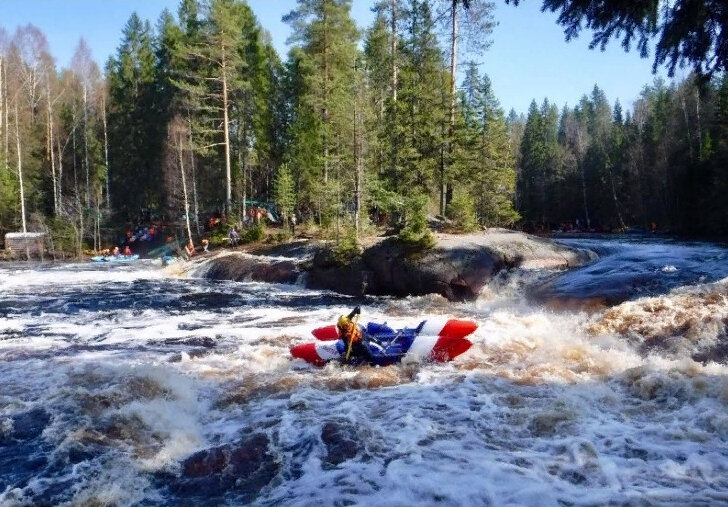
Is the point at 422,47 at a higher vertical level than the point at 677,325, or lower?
higher

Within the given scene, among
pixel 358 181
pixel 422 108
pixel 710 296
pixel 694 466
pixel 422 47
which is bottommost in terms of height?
pixel 694 466

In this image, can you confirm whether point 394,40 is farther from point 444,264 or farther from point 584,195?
point 584,195

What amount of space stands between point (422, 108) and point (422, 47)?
369cm

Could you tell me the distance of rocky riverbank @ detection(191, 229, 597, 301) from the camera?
16.0 m

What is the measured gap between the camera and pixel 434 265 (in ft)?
53.5

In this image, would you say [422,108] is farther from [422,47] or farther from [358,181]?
[358,181]

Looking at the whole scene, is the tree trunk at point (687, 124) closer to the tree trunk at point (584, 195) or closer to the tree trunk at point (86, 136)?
the tree trunk at point (584, 195)

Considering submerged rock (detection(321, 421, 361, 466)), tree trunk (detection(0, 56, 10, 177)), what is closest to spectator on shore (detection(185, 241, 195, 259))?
tree trunk (detection(0, 56, 10, 177))

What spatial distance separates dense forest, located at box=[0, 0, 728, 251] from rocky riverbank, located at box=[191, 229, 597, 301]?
1167mm

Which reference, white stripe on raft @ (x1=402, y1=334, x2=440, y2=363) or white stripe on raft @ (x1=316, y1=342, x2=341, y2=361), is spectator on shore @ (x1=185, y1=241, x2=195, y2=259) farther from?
white stripe on raft @ (x1=402, y1=334, x2=440, y2=363)

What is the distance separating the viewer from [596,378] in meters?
7.84

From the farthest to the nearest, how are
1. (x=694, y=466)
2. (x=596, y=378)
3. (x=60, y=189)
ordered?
(x=60, y=189), (x=596, y=378), (x=694, y=466)

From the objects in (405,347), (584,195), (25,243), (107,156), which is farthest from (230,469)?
(584,195)

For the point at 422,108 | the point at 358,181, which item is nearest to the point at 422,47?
the point at 422,108
